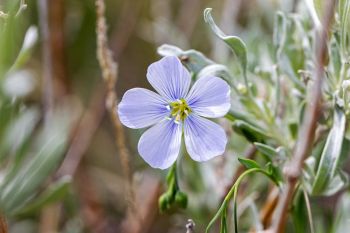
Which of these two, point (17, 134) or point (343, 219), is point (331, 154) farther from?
point (17, 134)

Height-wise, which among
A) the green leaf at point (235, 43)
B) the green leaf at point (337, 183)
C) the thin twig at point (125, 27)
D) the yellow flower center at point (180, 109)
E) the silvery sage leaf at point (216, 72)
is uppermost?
the thin twig at point (125, 27)

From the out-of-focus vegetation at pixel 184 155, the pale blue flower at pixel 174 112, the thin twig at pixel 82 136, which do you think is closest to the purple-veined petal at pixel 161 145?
the pale blue flower at pixel 174 112

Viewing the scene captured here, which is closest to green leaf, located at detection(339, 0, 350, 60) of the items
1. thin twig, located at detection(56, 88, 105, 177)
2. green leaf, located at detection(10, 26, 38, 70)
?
green leaf, located at detection(10, 26, 38, 70)

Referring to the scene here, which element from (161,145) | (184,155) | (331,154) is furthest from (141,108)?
(184,155)

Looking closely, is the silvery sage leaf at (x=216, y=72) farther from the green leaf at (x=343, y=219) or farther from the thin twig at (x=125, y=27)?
the thin twig at (x=125, y=27)

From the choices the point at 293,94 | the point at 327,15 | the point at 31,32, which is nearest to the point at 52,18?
the point at 31,32

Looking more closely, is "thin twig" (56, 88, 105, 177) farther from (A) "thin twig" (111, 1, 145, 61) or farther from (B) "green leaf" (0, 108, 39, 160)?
(B) "green leaf" (0, 108, 39, 160)
